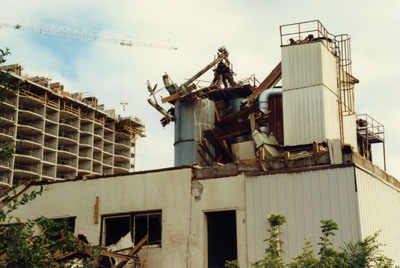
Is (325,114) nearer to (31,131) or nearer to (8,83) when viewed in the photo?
(8,83)

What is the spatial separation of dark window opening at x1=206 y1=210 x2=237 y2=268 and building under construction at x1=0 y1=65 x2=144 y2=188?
170ft

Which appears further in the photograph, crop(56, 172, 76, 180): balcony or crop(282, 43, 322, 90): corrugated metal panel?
crop(56, 172, 76, 180): balcony

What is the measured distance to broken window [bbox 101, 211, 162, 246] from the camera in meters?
23.2

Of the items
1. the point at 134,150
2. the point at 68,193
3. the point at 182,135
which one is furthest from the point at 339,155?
the point at 134,150

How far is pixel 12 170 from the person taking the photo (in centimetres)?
7344

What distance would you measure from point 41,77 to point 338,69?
65504 mm

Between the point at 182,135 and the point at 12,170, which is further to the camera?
the point at 12,170

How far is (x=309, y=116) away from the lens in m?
25.0

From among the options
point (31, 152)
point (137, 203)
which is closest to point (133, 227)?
point (137, 203)

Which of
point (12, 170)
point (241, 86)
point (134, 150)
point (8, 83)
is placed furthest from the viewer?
point (134, 150)

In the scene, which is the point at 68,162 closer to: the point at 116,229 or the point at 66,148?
the point at 66,148

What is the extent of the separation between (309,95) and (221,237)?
7.87 metres

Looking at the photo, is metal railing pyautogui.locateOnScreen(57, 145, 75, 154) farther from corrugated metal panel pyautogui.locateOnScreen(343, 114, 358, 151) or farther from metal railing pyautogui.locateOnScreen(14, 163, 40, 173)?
corrugated metal panel pyautogui.locateOnScreen(343, 114, 358, 151)

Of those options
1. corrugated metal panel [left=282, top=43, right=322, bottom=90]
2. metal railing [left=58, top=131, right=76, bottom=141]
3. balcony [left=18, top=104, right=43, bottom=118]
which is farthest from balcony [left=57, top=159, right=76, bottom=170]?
corrugated metal panel [left=282, top=43, right=322, bottom=90]
